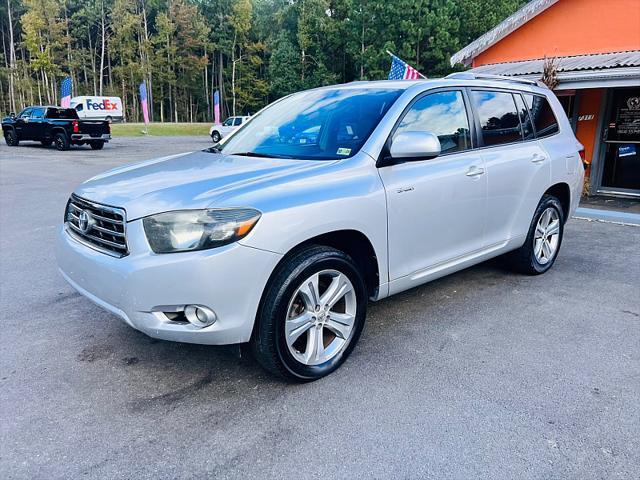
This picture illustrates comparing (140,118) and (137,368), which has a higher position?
(140,118)

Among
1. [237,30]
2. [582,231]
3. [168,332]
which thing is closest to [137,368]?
[168,332]

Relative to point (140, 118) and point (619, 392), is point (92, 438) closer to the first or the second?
point (619, 392)

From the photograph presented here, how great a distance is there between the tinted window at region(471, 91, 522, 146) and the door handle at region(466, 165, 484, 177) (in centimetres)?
31

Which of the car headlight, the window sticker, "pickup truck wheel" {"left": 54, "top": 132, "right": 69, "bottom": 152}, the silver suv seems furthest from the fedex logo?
the car headlight

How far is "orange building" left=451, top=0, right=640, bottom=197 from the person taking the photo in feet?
32.1

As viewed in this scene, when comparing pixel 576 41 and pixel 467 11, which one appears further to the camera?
pixel 467 11

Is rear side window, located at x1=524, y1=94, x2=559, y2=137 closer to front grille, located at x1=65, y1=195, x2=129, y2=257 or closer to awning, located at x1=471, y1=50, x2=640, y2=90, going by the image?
front grille, located at x1=65, y1=195, x2=129, y2=257

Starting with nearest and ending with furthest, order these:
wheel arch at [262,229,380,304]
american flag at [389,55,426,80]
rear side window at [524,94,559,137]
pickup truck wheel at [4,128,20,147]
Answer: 1. wheel arch at [262,229,380,304]
2. rear side window at [524,94,559,137]
3. american flag at [389,55,426,80]
4. pickup truck wheel at [4,128,20,147]

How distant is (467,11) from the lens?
1404 inches

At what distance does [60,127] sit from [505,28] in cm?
1795

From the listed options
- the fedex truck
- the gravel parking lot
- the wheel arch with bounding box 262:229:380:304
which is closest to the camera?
the gravel parking lot

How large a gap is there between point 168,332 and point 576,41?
11.7 metres

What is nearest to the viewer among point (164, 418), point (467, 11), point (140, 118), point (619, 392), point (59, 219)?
point (164, 418)

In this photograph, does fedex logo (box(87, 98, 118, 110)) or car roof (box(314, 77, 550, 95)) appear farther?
fedex logo (box(87, 98, 118, 110))
